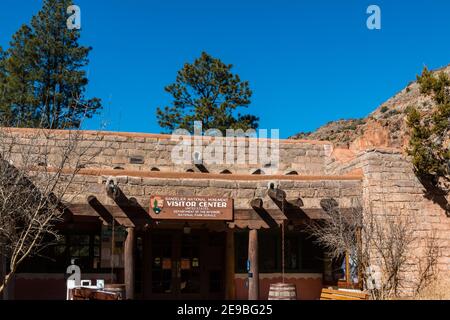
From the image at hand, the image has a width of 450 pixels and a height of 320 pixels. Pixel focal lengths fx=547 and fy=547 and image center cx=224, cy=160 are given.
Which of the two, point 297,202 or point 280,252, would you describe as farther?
point 280,252

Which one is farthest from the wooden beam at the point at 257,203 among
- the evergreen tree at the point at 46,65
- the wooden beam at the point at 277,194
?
the evergreen tree at the point at 46,65

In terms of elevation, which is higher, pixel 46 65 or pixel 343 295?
pixel 46 65

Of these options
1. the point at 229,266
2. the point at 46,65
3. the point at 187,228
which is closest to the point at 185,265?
the point at 187,228

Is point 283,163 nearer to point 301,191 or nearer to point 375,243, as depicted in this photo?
point 301,191

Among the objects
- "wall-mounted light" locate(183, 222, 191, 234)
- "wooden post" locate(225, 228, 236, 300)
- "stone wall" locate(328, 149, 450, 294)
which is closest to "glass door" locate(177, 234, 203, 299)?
"wall-mounted light" locate(183, 222, 191, 234)

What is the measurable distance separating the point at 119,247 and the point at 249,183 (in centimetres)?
400

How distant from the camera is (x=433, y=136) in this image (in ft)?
51.6

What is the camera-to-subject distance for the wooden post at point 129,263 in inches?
519

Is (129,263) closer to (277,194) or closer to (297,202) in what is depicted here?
(277,194)

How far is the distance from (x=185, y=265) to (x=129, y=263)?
3.93m

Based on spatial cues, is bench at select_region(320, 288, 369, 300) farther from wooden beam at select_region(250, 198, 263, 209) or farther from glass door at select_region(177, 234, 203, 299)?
glass door at select_region(177, 234, 203, 299)
